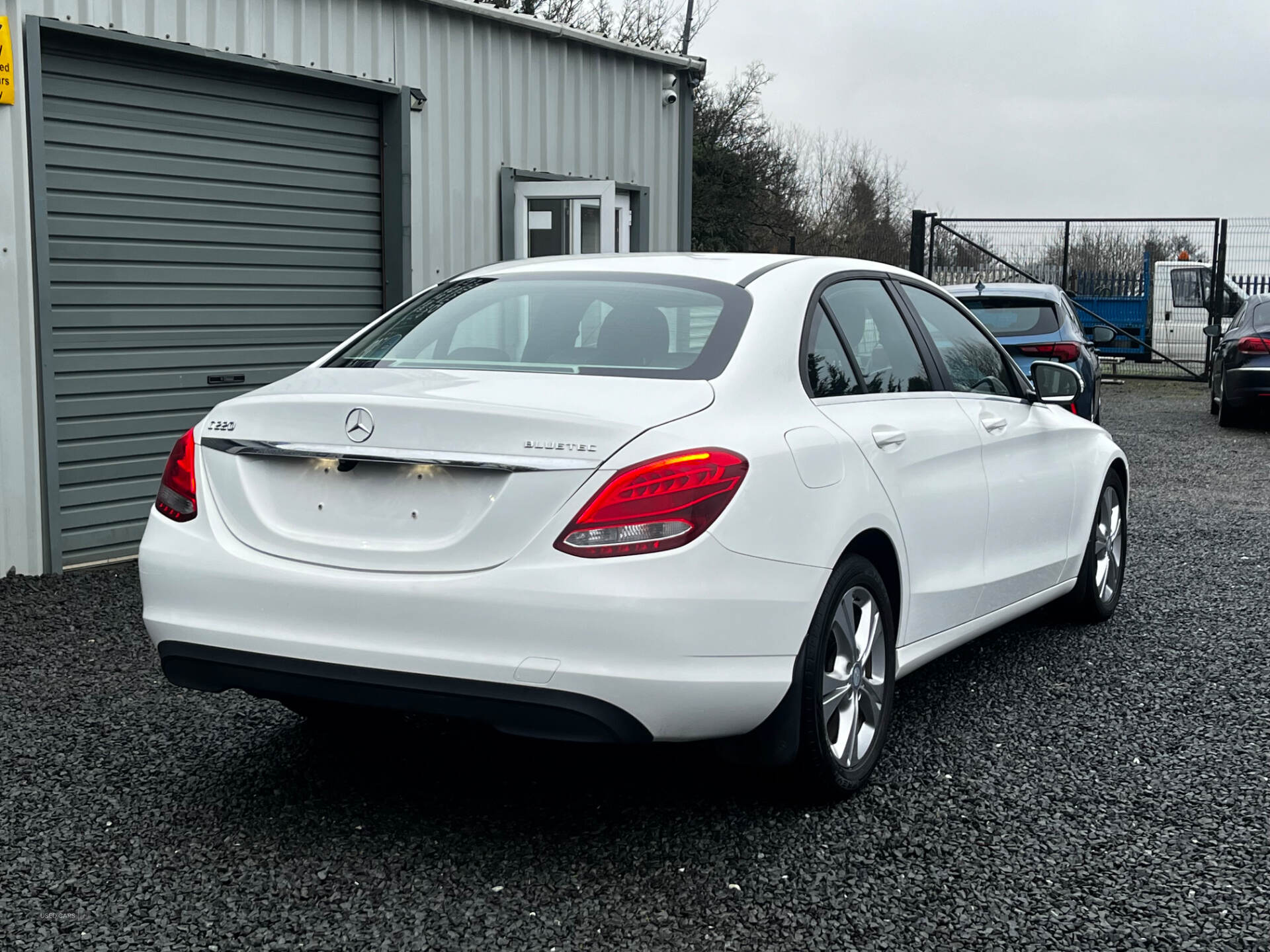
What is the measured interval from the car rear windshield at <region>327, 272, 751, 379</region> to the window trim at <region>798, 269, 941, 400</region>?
0.21m

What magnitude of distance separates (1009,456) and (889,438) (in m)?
1.08

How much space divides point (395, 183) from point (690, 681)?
6.92 m

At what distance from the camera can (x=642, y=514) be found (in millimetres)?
3275

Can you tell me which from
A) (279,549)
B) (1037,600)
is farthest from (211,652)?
(1037,600)

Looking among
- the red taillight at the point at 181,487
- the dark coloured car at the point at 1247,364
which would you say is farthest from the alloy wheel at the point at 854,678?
the dark coloured car at the point at 1247,364

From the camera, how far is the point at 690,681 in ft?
10.9

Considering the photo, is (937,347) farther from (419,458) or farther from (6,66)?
(6,66)

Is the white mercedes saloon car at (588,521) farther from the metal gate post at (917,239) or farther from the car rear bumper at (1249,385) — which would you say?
the metal gate post at (917,239)

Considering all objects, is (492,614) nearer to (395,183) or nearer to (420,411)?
(420,411)

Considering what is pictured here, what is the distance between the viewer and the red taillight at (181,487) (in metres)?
3.74

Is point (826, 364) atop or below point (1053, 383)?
atop

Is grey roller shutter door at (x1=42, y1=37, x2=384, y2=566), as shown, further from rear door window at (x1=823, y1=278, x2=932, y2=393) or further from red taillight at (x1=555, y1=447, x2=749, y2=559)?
red taillight at (x1=555, y1=447, x2=749, y2=559)

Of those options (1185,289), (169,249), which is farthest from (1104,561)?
(1185,289)

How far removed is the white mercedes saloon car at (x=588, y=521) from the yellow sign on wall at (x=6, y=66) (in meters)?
3.67
